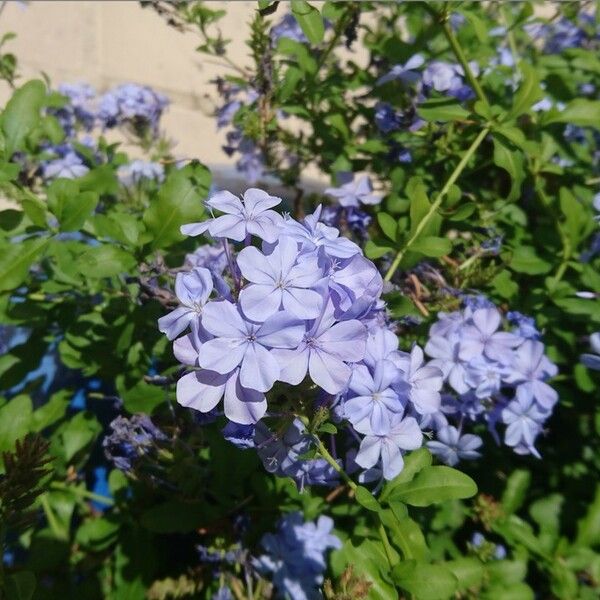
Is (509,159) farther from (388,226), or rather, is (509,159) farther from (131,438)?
(131,438)

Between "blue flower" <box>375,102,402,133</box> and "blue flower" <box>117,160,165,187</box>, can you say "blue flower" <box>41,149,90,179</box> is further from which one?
"blue flower" <box>375,102,402,133</box>

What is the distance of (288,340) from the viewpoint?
0.77 meters

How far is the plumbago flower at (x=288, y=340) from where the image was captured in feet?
2.52

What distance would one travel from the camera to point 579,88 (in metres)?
1.85

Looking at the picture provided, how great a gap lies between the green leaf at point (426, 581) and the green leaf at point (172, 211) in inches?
24.8

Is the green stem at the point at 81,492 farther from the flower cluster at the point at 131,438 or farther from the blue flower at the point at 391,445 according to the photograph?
the blue flower at the point at 391,445

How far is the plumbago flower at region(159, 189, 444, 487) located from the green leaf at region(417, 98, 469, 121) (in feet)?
1.44

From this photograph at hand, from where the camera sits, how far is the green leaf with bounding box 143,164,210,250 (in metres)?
1.12

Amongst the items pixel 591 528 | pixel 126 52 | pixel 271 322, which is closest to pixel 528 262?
pixel 591 528

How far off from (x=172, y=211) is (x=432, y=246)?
17.1 inches

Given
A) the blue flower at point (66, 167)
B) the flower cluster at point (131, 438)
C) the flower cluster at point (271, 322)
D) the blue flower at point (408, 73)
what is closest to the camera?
the flower cluster at point (271, 322)

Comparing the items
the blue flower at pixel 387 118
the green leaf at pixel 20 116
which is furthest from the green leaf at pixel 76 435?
the blue flower at pixel 387 118

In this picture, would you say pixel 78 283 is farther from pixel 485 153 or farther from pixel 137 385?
pixel 485 153

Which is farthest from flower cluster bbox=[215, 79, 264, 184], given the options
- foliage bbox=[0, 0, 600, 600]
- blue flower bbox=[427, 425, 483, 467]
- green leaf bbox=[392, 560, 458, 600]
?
green leaf bbox=[392, 560, 458, 600]
